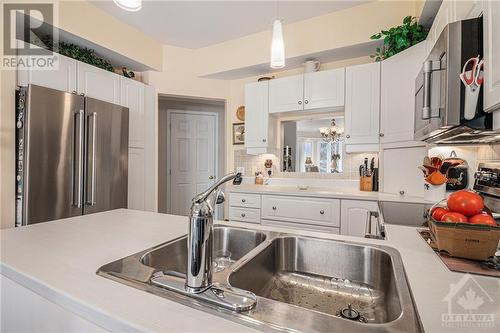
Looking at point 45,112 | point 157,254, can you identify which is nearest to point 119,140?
point 45,112

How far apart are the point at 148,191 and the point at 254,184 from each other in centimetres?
141

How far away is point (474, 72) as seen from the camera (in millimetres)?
957

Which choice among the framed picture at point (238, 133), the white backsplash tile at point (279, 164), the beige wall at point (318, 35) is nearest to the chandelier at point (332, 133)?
the white backsplash tile at point (279, 164)

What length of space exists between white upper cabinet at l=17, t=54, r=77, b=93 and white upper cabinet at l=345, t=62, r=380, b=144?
2691 mm

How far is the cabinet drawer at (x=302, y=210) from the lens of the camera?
7.86 ft

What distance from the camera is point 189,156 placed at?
456cm

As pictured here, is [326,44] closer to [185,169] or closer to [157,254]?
[157,254]

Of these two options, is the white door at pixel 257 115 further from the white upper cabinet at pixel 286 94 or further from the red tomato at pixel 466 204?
the red tomato at pixel 466 204

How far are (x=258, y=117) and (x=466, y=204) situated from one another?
8.25 ft

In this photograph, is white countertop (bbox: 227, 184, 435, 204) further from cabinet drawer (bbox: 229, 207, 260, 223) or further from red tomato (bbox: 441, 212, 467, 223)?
red tomato (bbox: 441, 212, 467, 223)

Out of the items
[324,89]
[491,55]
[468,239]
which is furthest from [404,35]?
[468,239]

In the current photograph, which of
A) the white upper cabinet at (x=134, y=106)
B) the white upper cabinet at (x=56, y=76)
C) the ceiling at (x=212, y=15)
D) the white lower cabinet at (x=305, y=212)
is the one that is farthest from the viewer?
the white upper cabinet at (x=134, y=106)

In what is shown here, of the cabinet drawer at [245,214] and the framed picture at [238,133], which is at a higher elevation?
the framed picture at [238,133]

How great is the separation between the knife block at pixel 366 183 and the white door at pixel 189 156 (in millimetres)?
2716
